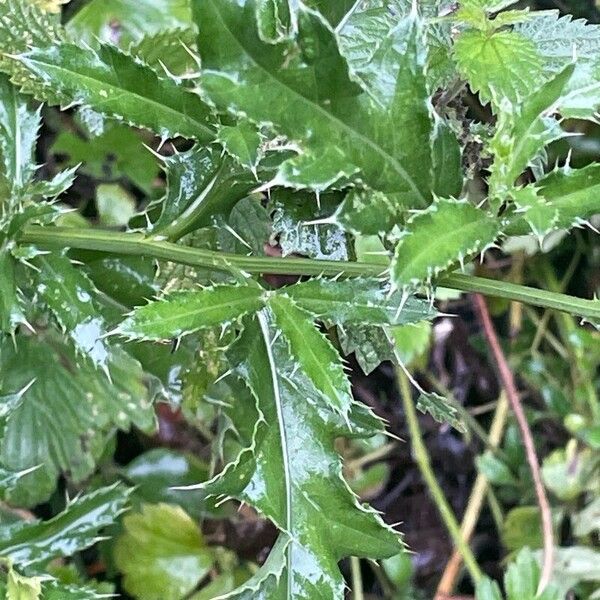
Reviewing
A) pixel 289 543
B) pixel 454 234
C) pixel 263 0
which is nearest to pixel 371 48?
pixel 263 0

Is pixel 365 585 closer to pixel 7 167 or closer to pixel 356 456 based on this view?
pixel 356 456

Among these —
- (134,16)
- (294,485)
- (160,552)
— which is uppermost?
(134,16)

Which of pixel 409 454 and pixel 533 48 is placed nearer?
pixel 533 48

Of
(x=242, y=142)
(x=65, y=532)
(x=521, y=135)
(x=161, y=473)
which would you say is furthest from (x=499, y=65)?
(x=161, y=473)

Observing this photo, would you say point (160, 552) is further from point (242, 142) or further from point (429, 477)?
point (242, 142)

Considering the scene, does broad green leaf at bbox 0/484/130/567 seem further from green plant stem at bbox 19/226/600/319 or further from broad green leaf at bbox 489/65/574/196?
broad green leaf at bbox 489/65/574/196

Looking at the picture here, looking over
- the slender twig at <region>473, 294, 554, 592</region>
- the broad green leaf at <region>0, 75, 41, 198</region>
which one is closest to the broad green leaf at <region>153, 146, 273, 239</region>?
the broad green leaf at <region>0, 75, 41, 198</region>

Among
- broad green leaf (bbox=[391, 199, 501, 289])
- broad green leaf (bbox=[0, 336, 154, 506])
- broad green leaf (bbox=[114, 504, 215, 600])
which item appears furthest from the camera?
broad green leaf (bbox=[114, 504, 215, 600])
